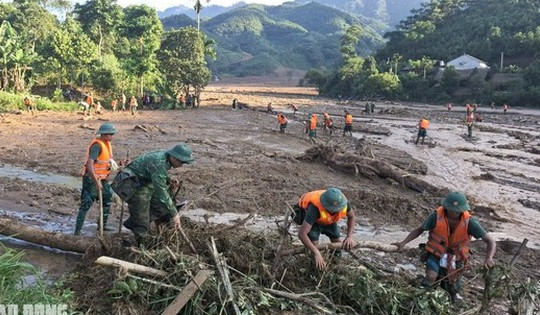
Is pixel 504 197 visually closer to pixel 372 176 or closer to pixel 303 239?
pixel 372 176

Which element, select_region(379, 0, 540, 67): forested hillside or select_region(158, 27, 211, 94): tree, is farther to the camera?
select_region(379, 0, 540, 67): forested hillside

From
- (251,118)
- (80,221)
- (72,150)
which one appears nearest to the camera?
(80,221)

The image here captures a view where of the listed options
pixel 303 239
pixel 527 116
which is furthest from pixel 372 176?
pixel 527 116

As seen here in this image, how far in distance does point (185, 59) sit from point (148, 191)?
3077 cm

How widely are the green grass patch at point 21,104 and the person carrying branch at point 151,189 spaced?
22.3m

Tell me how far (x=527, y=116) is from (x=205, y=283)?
1591 inches

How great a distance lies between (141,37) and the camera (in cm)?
4009

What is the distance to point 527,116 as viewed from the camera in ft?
124

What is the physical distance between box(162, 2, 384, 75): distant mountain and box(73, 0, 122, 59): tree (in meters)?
68.1

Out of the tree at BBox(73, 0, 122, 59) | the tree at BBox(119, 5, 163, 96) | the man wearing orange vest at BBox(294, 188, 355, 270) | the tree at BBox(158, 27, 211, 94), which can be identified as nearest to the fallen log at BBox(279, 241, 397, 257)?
the man wearing orange vest at BBox(294, 188, 355, 270)

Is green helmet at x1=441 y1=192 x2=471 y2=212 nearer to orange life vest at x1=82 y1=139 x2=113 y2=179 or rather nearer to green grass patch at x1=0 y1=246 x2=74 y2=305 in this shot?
green grass patch at x1=0 y1=246 x2=74 y2=305

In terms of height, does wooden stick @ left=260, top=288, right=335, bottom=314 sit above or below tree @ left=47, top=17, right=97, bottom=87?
below

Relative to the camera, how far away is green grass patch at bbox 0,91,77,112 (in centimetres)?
2439

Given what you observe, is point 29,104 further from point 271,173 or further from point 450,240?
point 450,240
